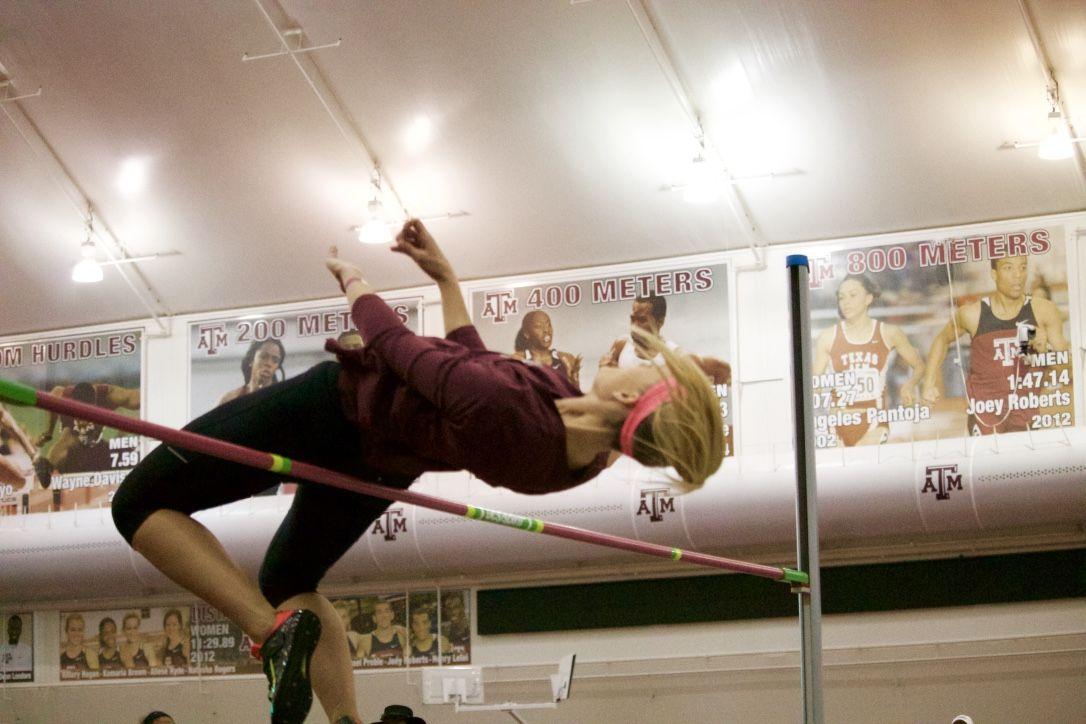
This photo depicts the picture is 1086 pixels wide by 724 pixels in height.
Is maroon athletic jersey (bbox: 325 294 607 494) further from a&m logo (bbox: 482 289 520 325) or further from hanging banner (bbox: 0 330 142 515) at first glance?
hanging banner (bbox: 0 330 142 515)

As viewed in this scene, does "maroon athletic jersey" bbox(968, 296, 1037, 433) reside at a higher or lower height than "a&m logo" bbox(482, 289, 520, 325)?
lower

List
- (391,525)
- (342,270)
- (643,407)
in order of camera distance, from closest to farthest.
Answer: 1. (643,407)
2. (342,270)
3. (391,525)

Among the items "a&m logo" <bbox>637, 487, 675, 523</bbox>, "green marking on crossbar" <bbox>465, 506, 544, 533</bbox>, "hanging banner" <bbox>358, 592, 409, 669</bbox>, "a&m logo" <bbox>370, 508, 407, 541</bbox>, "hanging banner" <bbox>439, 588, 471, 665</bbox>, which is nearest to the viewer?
"green marking on crossbar" <bbox>465, 506, 544, 533</bbox>

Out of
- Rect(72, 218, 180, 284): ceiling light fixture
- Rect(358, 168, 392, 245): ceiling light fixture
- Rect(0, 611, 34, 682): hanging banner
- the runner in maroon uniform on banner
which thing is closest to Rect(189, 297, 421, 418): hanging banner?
Rect(72, 218, 180, 284): ceiling light fixture

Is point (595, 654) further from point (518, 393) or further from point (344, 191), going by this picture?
point (518, 393)

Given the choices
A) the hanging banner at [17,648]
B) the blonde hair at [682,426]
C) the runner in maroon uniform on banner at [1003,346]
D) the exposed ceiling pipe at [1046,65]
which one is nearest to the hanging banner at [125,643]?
the hanging banner at [17,648]

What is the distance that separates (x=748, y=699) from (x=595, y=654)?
948 mm

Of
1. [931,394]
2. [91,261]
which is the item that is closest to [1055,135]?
[931,394]

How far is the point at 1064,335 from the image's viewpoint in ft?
24.7

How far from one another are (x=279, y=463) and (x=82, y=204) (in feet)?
23.6

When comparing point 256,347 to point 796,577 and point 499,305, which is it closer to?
point 499,305

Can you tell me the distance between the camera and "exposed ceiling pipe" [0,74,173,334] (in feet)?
26.3

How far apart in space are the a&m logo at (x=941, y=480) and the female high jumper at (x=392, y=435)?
506 cm

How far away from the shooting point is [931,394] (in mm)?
7648
